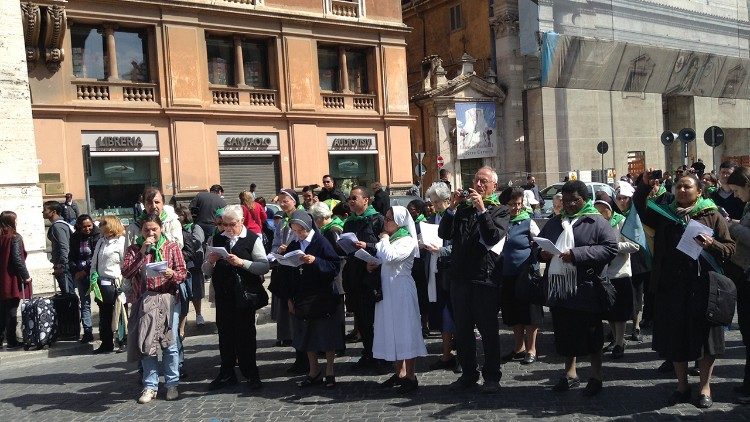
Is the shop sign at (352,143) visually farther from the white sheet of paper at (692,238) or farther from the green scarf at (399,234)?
the white sheet of paper at (692,238)

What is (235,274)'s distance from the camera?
297 inches

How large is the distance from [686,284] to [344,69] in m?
21.9

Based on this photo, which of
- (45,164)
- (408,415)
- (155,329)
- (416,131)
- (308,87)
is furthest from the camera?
(416,131)

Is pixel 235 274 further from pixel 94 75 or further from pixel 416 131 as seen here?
pixel 416 131

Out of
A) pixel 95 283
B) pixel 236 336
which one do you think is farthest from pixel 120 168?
pixel 236 336

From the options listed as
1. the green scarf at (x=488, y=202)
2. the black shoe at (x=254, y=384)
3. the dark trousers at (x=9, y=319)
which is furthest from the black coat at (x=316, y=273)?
the dark trousers at (x=9, y=319)

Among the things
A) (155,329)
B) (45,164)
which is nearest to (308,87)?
(45,164)

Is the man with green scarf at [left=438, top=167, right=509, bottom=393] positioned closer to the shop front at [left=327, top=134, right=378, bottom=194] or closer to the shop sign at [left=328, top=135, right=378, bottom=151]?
the shop front at [left=327, top=134, right=378, bottom=194]

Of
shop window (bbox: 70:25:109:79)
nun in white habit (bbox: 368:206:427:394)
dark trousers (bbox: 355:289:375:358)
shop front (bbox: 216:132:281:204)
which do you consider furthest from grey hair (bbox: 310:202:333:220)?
shop front (bbox: 216:132:281:204)

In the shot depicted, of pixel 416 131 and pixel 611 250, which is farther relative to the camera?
pixel 416 131

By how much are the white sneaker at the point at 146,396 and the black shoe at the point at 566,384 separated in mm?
4002

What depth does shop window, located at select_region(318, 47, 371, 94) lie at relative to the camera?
1059 inches

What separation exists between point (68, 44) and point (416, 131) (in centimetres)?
1685

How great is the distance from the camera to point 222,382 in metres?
7.79
